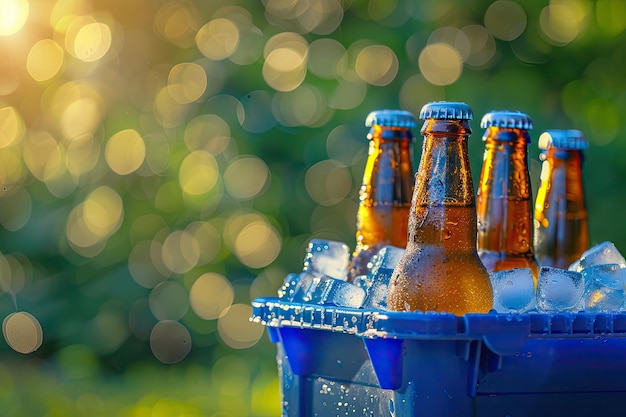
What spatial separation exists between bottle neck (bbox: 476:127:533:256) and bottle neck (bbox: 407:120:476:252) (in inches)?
10.6

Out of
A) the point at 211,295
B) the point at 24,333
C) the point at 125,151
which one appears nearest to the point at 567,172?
the point at 211,295

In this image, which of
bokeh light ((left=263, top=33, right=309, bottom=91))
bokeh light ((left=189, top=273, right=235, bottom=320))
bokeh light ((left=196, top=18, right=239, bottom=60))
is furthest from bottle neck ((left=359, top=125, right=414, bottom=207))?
bokeh light ((left=189, top=273, right=235, bottom=320))

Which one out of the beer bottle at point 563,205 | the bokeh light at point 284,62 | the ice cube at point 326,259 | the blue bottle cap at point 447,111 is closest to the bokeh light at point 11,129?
the bokeh light at point 284,62

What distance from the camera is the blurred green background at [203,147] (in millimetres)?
4355

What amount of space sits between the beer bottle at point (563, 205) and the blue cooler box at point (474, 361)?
16.8 inches

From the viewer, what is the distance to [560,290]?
1.57 meters

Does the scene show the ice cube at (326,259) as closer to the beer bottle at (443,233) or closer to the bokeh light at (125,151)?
the beer bottle at (443,233)

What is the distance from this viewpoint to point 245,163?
4.69 meters

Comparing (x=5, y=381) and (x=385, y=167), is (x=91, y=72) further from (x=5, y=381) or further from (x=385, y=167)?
(x=385, y=167)

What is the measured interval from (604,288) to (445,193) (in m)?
0.31

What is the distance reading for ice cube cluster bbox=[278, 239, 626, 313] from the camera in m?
1.56

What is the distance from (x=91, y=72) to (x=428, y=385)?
383cm

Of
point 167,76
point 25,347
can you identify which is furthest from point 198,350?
point 167,76

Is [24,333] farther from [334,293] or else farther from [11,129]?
[334,293]
